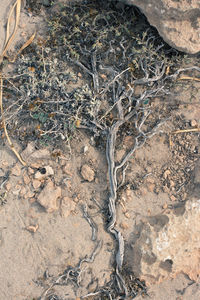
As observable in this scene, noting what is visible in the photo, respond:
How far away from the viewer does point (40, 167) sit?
4352 millimetres

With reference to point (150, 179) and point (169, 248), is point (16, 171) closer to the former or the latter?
point (150, 179)

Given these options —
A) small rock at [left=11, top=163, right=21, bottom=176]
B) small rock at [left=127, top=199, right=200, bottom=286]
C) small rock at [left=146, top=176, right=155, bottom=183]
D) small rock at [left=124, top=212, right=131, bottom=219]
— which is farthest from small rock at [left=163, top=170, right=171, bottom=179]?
Result: small rock at [left=11, top=163, right=21, bottom=176]

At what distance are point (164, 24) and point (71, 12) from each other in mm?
1383

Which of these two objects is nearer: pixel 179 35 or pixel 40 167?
pixel 179 35

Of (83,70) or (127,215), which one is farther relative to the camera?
(83,70)

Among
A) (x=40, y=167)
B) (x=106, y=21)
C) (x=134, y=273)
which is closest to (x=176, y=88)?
(x=106, y=21)

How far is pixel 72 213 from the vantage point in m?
4.28

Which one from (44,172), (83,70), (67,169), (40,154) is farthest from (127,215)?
(83,70)

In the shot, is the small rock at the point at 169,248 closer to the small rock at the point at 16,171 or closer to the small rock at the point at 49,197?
the small rock at the point at 49,197

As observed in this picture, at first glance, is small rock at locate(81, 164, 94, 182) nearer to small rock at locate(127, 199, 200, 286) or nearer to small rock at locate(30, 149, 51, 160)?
small rock at locate(30, 149, 51, 160)

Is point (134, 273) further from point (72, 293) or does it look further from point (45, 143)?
point (45, 143)

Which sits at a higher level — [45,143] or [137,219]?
[45,143]

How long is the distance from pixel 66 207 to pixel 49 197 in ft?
0.92

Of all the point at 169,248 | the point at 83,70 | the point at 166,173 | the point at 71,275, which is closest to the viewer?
the point at 169,248
